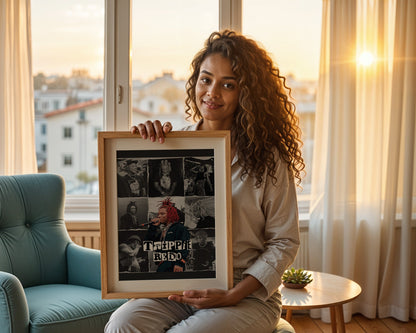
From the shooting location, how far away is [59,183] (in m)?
2.75

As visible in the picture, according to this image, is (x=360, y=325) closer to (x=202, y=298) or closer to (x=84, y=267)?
(x=84, y=267)

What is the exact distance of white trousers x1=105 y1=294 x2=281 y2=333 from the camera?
153cm

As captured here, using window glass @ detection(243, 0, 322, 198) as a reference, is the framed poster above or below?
Answer: below

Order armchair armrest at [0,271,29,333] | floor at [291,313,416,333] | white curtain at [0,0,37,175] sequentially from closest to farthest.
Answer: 1. armchair armrest at [0,271,29,333]
2. white curtain at [0,0,37,175]
3. floor at [291,313,416,333]

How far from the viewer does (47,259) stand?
2592 millimetres

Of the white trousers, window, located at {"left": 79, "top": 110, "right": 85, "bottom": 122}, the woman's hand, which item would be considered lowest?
the white trousers

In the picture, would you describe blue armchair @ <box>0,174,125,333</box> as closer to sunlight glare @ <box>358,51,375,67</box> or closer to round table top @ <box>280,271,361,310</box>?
round table top @ <box>280,271,361,310</box>

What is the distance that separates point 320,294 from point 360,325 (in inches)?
46.7

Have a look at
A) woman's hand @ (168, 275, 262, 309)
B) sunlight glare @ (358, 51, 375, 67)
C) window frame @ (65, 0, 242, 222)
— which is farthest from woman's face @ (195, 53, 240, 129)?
sunlight glare @ (358, 51, 375, 67)

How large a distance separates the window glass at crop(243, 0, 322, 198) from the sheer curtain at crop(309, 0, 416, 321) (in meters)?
0.25

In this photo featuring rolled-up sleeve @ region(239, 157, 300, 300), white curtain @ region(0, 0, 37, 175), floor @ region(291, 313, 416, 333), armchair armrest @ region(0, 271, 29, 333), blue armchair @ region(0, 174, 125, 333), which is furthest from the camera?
floor @ region(291, 313, 416, 333)

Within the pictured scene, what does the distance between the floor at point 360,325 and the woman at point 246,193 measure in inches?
64.9

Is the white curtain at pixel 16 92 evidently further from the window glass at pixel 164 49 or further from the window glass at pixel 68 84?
the window glass at pixel 164 49

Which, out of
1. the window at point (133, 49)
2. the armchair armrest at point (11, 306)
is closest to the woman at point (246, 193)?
the armchair armrest at point (11, 306)
